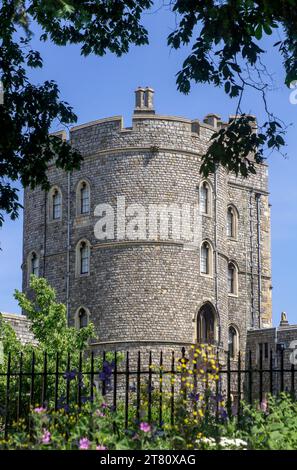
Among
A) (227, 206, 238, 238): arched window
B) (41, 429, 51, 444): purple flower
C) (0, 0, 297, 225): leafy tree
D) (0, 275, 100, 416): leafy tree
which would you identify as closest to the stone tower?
(227, 206, 238, 238): arched window

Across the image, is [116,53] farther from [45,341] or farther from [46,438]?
[45,341]

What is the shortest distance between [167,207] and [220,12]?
24.7m

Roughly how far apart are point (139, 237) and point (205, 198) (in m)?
3.89

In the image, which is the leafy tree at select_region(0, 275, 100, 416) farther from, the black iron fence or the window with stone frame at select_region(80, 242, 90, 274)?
the window with stone frame at select_region(80, 242, 90, 274)

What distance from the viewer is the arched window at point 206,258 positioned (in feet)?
128

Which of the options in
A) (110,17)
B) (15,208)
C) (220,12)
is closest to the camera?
(220,12)

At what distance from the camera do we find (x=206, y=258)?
39.2m

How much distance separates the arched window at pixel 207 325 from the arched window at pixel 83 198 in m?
6.15

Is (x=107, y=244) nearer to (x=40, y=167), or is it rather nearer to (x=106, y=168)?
(x=106, y=168)

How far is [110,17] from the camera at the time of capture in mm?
16734

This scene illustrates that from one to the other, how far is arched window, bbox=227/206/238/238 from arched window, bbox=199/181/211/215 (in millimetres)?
4234

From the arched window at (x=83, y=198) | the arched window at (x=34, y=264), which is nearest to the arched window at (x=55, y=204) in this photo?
the arched window at (x=83, y=198)

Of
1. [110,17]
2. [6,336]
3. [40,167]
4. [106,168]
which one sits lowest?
[6,336]
